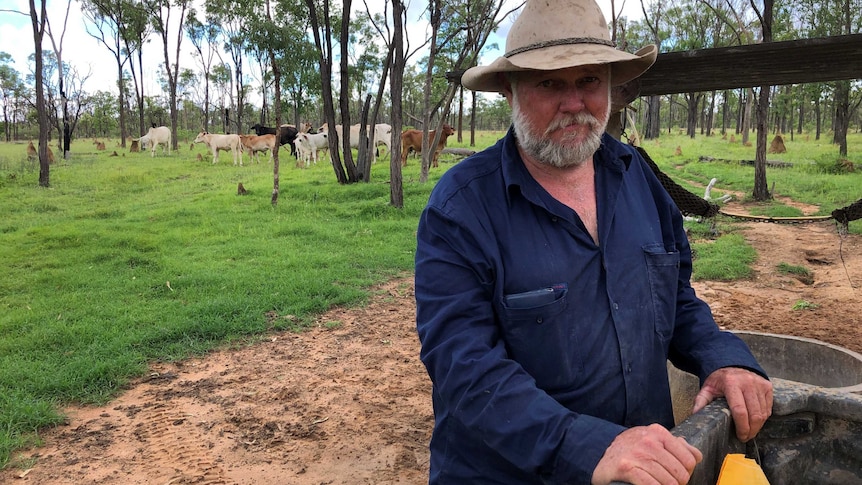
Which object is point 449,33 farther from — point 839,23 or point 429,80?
point 839,23

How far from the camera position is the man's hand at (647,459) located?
1.25 m

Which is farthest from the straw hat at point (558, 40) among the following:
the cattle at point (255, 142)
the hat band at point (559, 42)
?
the cattle at point (255, 142)

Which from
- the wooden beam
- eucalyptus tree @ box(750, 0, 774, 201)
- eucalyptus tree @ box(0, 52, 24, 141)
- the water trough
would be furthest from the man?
eucalyptus tree @ box(0, 52, 24, 141)

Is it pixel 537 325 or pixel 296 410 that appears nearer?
pixel 537 325

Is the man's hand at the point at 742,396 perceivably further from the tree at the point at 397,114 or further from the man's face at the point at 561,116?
the tree at the point at 397,114

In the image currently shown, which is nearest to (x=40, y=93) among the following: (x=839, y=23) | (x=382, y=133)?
(x=382, y=133)

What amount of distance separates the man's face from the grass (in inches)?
136

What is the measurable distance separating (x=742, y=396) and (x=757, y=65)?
101 inches

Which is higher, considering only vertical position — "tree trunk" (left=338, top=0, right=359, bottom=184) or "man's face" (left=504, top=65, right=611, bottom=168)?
"tree trunk" (left=338, top=0, right=359, bottom=184)

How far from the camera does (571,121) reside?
1.78 meters

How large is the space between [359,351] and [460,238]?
370 centimetres

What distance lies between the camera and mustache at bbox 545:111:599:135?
1777 millimetres

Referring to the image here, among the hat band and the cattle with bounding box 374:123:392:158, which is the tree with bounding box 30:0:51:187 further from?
the hat band

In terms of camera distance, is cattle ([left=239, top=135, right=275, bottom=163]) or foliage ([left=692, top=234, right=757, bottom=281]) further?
cattle ([left=239, top=135, right=275, bottom=163])
